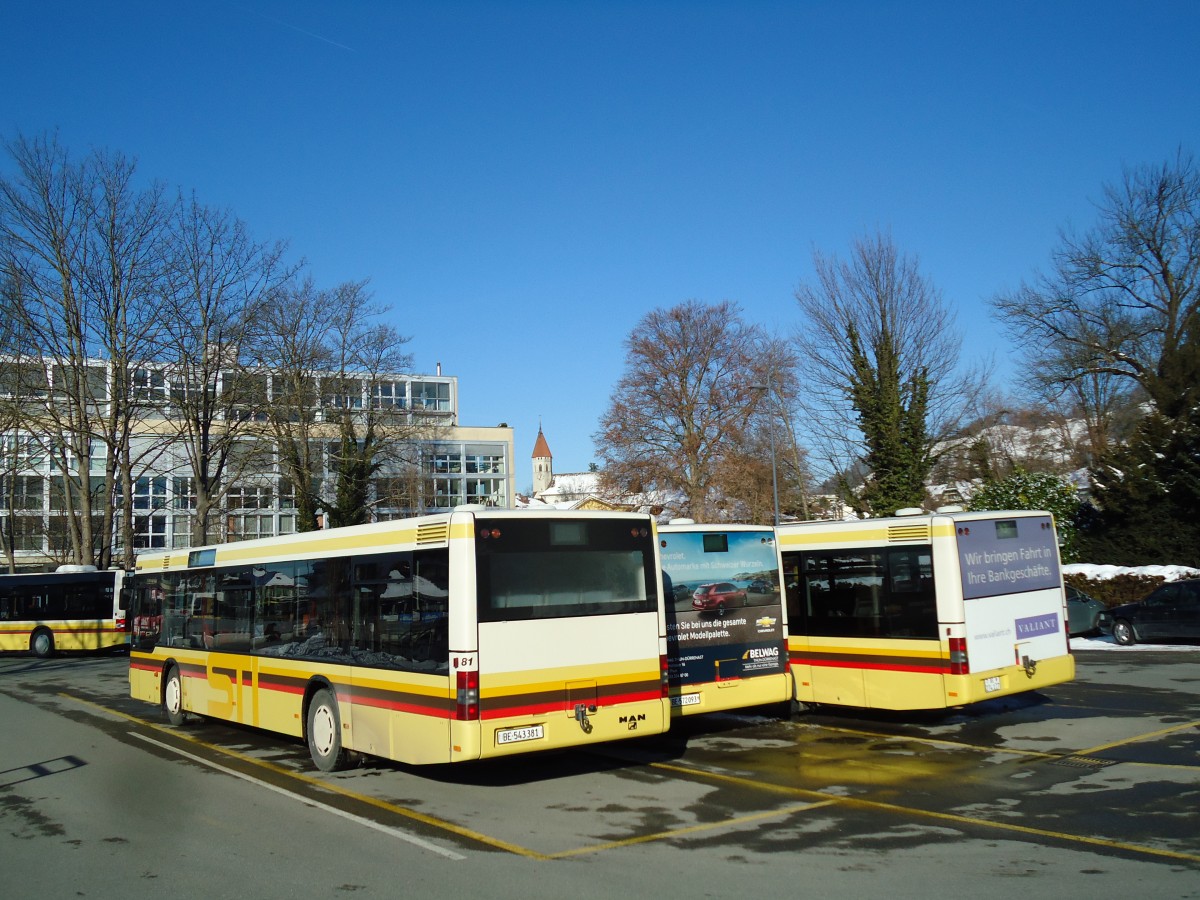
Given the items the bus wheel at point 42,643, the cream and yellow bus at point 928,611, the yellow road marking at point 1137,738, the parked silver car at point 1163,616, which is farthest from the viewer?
the bus wheel at point 42,643

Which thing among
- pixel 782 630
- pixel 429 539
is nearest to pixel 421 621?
pixel 429 539

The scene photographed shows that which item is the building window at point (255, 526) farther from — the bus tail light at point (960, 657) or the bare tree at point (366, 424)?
the bus tail light at point (960, 657)

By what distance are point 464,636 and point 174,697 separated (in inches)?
344

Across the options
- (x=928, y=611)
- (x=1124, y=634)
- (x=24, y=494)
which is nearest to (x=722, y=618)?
(x=928, y=611)

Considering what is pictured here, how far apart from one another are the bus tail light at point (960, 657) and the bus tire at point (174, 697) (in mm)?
11269

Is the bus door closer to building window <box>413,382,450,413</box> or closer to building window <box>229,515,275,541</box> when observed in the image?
building window <box>229,515,275,541</box>

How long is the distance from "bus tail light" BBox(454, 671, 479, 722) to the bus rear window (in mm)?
576

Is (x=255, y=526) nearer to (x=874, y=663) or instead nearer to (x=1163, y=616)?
(x=1163, y=616)

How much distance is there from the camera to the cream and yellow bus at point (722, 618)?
1212cm

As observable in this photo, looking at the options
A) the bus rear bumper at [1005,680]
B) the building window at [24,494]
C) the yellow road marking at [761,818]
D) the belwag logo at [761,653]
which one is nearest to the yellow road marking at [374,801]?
the yellow road marking at [761,818]

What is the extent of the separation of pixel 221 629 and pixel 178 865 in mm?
6825

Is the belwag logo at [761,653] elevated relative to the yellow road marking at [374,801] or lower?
elevated

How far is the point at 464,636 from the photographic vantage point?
350 inches

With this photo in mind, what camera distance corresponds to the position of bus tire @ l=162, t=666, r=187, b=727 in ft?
49.6
